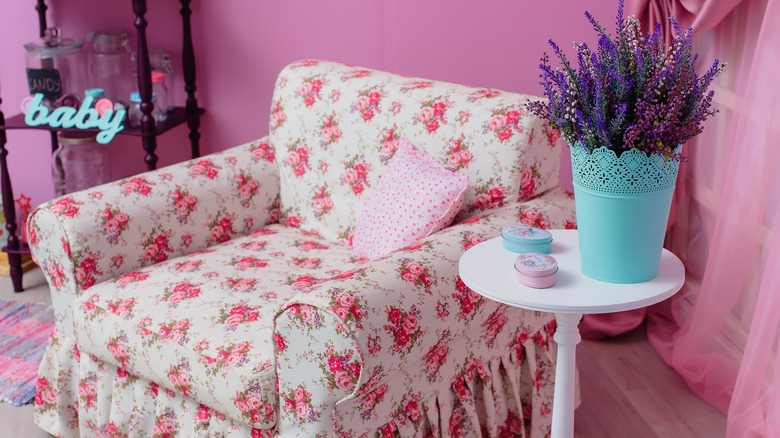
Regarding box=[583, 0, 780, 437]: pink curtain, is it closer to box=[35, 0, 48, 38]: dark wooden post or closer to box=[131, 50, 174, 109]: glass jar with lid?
box=[131, 50, 174, 109]: glass jar with lid

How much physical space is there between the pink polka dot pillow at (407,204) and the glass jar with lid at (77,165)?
4.23ft

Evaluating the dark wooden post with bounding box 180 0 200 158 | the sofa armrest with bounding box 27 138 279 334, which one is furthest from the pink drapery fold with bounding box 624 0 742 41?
the dark wooden post with bounding box 180 0 200 158

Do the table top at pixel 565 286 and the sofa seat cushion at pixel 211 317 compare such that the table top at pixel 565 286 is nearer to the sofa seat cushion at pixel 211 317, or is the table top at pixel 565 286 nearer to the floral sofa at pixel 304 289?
the floral sofa at pixel 304 289

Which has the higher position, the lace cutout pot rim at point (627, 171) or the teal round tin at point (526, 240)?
the lace cutout pot rim at point (627, 171)

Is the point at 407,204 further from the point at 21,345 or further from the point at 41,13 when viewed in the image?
the point at 41,13

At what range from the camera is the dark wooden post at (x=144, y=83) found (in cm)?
254

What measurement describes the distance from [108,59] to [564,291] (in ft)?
6.68

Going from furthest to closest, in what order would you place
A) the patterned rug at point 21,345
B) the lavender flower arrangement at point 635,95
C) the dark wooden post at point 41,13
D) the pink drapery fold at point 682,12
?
the dark wooden post at point 41,13
the patterned rug at point 21,345
the pink drapery fold at point 682,12
the lavender flower arrangement at point 635,95

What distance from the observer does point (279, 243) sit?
219 centimetres

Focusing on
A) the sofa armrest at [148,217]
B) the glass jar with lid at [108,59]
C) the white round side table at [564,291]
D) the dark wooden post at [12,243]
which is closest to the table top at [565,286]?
the white round side table at [564,291]

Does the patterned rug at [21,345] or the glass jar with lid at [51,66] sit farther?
the glass jar with lid at [51,66]

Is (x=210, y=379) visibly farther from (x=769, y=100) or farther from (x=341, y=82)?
(x=769, y=100)

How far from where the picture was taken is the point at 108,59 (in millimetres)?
2844

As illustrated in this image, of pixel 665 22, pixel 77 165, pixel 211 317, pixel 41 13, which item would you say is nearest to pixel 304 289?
pixel 211 317
